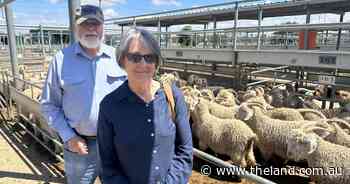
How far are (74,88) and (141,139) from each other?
83 cm

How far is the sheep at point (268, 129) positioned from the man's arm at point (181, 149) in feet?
11.3

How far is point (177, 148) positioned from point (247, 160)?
3.52 m

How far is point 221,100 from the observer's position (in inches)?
275

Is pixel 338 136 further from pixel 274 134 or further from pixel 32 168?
pixel 32 168

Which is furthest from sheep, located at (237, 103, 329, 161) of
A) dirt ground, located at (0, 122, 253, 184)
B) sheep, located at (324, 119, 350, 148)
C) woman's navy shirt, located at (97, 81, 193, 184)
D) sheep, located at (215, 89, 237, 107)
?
woman's navy shirt, located at (97, 81, 193, 184)

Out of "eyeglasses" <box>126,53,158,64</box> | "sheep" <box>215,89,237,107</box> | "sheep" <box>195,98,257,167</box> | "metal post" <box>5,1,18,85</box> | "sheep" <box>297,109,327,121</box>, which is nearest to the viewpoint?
"eyeglasses" <box>126,53,158,64</box>

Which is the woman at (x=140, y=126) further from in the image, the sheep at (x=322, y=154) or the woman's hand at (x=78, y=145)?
the sheep at (x=322, y=154)

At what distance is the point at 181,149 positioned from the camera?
1647 millimetres

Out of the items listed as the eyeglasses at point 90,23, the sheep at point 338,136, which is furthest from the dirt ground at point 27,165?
the eyeglasses at point 90,23

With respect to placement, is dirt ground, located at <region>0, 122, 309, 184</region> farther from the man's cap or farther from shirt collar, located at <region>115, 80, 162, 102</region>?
shirt collar, located at <region>115, 80, 162, 102</region>

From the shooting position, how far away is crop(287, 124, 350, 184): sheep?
378 cm

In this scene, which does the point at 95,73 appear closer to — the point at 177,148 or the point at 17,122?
the point at 177,148

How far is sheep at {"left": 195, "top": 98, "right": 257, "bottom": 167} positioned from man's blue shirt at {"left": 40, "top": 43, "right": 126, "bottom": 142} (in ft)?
10.0

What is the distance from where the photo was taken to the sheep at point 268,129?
15.9 ft
